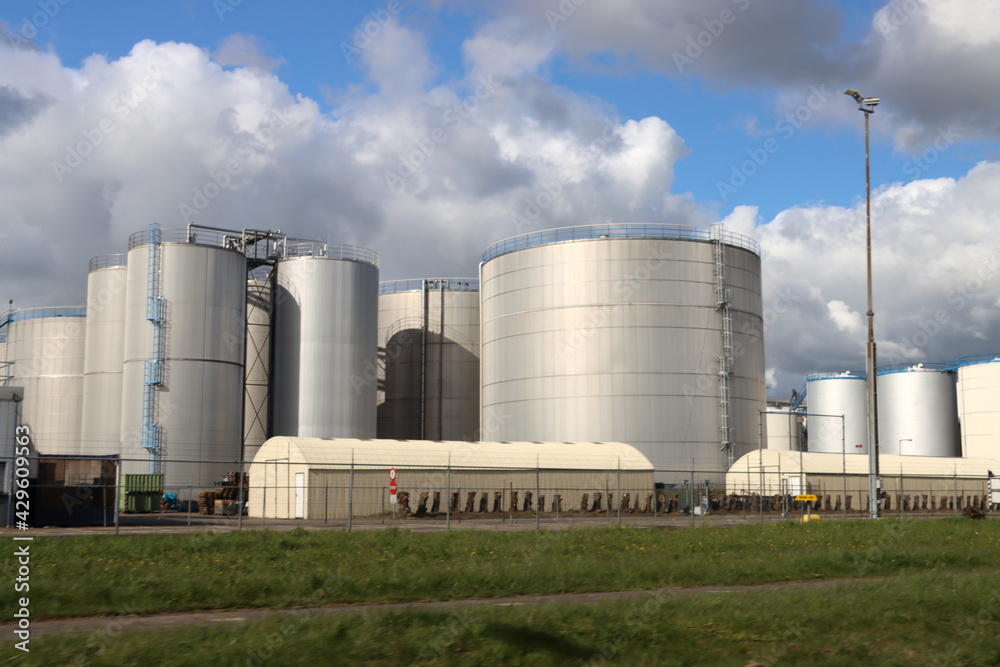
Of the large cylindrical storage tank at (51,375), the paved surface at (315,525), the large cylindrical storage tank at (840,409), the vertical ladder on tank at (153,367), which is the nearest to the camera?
the paved surface at (315,525)

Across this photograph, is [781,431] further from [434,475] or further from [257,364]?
[434,475]

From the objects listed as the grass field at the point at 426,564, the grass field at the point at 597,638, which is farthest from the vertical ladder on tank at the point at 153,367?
the grass field at the point at 597,638

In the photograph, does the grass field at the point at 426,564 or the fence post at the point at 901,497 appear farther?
the fence post at the point at 901,497

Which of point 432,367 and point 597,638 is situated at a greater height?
point 432,367

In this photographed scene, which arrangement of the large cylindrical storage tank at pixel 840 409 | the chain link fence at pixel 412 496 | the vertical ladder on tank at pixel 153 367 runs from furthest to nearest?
the large cylindrical storage tank at pixel 840 409, the vertical ladder on tank at pixel 153 367, the chain link fence at pixel 412 496

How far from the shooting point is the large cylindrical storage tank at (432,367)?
79312 millimetres

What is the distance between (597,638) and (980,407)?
83970mm

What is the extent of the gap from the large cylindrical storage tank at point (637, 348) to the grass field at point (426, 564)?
32.2 metres

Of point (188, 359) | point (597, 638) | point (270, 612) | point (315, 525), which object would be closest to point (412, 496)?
point (315, 525)

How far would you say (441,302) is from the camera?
268 feet

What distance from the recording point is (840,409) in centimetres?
10019

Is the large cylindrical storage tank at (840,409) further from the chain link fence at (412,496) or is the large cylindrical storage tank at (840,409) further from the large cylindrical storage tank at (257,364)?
the large cylindrical storage tank at (257,364)

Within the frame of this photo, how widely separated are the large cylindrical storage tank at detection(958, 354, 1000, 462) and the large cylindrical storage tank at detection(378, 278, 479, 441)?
4494 centimetres

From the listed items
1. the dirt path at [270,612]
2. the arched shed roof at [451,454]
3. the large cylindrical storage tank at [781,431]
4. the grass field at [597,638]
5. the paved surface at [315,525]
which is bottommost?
the paved surface at [315,525]
